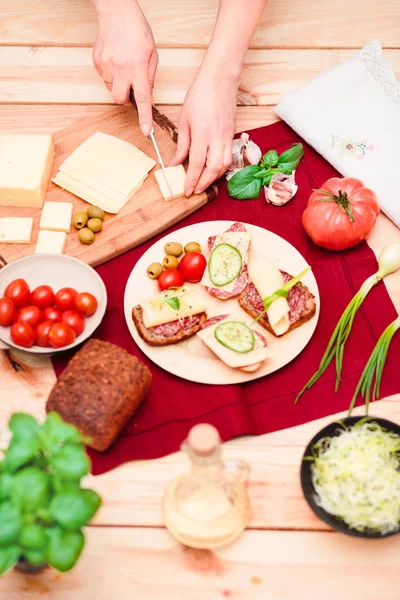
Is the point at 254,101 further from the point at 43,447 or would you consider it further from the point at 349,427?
the point at 43,447

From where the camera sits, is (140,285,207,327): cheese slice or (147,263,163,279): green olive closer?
(140,285,207,327): cheese slice

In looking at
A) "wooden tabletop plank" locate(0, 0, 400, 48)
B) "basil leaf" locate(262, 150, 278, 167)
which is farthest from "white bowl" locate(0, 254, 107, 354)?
"wooden tabletop plank" locate(0, 0, 400, 48)

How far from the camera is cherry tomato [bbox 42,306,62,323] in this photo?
6.94 feet

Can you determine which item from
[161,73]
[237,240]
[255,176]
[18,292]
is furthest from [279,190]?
[18,292]

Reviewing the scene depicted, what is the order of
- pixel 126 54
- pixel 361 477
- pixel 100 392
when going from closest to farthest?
1. pixel 361 477
2. pixel 100 392
3. pixel 126 54

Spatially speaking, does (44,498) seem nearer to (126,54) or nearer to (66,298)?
(66,298)

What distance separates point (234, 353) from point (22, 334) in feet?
2.37

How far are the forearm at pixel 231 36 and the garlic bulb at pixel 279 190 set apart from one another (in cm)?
51

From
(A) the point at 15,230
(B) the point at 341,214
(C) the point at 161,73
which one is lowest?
(A) the point at 15,230

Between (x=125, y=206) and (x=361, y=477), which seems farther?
(x=125, y=206)

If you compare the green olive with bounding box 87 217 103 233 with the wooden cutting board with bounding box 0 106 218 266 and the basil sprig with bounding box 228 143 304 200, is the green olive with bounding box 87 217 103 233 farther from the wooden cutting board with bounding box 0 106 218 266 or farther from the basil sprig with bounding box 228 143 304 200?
the basil sprig with bounding box 228 143 304 200

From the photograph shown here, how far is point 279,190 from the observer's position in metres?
2.53

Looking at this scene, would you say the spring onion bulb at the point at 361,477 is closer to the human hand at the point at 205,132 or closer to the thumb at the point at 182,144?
the human hand at the point at 205,132

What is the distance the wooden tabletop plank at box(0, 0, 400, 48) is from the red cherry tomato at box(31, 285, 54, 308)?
4.98ft
